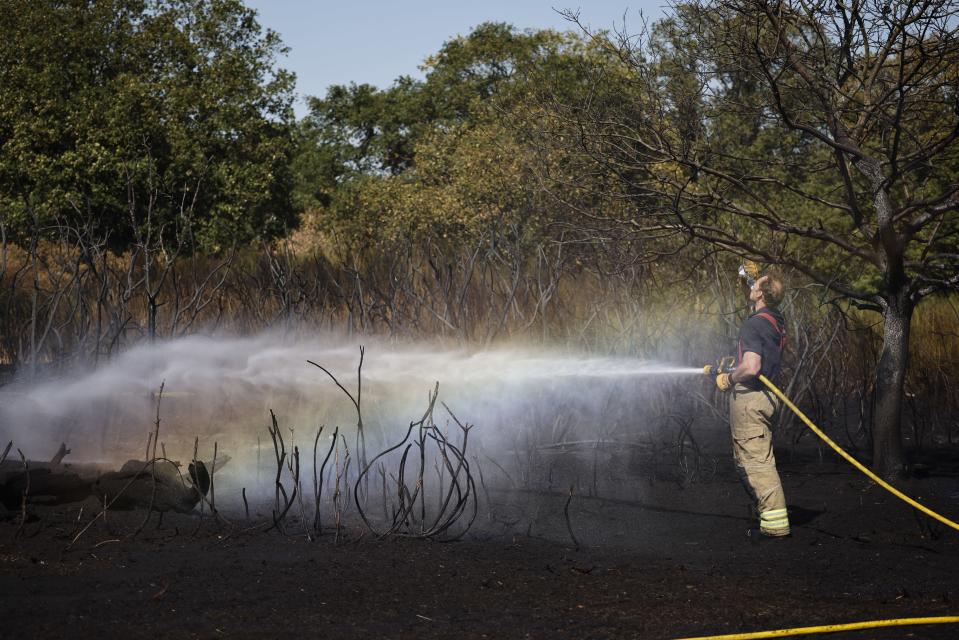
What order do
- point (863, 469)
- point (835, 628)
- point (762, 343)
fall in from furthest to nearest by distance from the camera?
point (762, 343) → point (863, 469) → point (835, 628)

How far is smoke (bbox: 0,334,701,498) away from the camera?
28.4 ft

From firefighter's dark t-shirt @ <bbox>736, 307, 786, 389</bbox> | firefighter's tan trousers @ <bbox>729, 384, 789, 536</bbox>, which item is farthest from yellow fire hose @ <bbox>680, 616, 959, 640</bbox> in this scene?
firefighter's dark t-shirt @ <bbox>736, 307, 786, 389</bbox>

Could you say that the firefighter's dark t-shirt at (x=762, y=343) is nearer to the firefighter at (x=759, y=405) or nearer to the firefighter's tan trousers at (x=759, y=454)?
the firefighter at (x=759, y=405)

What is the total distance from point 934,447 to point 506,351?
14.2 feet

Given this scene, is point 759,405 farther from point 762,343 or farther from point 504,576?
point 504,576

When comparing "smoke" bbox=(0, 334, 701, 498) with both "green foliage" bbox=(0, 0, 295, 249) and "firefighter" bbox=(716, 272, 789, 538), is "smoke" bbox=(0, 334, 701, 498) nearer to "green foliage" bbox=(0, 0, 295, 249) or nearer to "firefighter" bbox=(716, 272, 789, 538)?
"firefighter" bbox=(716, 272, 789, 538)

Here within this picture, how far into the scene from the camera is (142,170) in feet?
81.2

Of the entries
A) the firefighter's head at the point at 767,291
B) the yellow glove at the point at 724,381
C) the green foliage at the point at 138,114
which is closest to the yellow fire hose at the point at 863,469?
the yellow glove at the point at 724,381

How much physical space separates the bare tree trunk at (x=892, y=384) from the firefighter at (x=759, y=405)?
1.31m

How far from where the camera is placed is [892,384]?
24.9ft

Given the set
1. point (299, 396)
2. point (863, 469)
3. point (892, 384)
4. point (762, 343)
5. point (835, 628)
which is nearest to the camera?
point (835, 628)

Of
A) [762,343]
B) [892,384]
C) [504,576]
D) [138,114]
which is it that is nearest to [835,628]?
[504,576]

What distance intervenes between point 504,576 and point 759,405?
2.34 meters

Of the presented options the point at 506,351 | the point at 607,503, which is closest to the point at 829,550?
the point at 607,503
